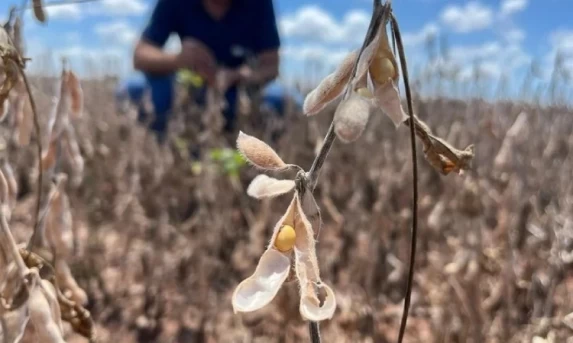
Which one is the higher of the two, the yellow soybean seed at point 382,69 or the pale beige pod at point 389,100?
the yellow soybean seed at point 382,69

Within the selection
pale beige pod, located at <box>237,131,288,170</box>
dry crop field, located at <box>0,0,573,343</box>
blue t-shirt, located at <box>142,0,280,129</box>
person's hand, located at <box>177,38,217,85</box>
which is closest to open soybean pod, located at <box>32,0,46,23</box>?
pale beige pod, located at <box>237,131,288,170</box>

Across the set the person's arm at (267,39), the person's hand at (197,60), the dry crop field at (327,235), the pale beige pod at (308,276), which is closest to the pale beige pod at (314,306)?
the pale beige pod at (308,276)

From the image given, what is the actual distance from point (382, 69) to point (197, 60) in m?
1.93

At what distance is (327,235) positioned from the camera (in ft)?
7.00

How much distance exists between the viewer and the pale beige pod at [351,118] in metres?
0.30

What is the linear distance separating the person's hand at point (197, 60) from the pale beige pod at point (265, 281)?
182 cm

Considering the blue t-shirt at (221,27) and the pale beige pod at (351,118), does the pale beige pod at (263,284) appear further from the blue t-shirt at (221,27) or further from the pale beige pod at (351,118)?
the blue t-shirt at (221,27)

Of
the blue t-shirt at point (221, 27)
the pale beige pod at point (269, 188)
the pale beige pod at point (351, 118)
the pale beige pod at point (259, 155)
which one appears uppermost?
the pale beige pod at point (351, 118)

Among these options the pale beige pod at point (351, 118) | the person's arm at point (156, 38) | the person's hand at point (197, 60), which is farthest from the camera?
the person's arm at point (156, 38)

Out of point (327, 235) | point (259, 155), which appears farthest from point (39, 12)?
point (327, 235)

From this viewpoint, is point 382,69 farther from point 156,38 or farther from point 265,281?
point 156,38

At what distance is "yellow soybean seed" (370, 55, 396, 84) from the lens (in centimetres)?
34

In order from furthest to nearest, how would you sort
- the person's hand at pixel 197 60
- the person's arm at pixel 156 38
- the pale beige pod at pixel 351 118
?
the person's arm at pixel 156 38
the person's hand at pixel 197 60
the pale beige pod at pixel 351 118

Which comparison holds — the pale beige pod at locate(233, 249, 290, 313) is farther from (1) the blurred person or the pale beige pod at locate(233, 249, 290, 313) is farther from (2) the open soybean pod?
(1) the blurred person
